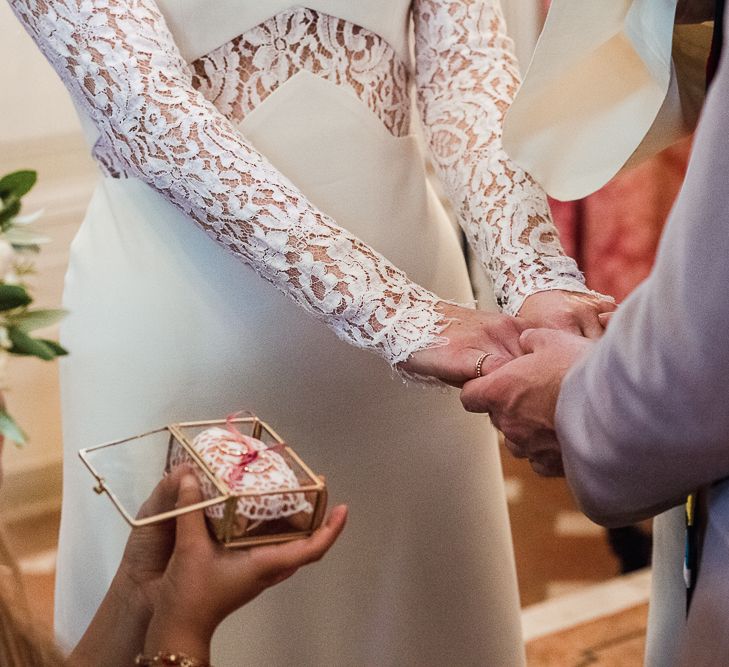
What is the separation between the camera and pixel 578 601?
249cm

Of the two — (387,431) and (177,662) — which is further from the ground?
(177,662)

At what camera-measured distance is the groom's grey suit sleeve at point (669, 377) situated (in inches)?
24.5

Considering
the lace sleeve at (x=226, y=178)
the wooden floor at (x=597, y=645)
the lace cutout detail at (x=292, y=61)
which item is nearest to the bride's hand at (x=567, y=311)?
the lace sleeve at (x=226, y=178)

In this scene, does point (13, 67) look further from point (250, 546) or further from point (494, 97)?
point (250, 546)

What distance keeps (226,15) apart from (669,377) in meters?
0.79

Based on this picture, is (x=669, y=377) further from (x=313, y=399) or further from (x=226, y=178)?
(x=313, y=399)

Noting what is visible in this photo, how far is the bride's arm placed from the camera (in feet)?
3.98

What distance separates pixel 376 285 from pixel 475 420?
0.37 meters

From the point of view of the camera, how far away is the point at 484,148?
1.30 meters

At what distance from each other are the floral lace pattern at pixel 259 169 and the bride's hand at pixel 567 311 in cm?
2

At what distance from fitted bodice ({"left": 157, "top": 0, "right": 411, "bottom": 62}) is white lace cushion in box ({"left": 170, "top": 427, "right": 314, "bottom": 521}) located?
599 mm

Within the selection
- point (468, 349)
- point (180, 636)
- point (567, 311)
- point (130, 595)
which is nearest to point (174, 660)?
point (180, 636)

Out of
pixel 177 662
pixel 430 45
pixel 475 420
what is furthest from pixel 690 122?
pixel 177 662

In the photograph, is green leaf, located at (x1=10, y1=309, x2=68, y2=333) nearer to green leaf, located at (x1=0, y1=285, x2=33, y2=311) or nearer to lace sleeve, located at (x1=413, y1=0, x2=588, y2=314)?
green leaf, located at (x1=0, y1=285, x2=33, y2=311)
